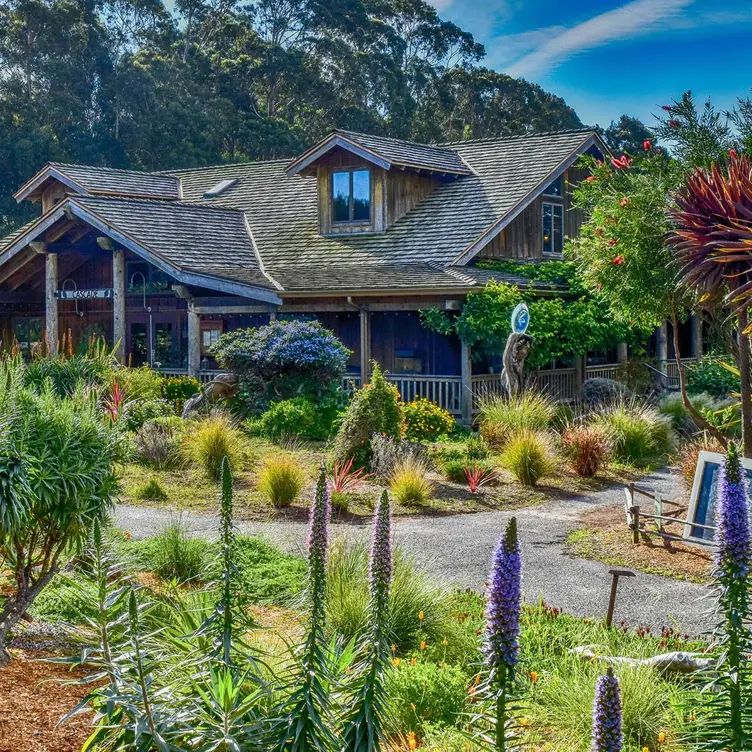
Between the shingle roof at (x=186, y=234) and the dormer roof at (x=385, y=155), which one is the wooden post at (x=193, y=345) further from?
the dormer roof at (x=385, y=155)

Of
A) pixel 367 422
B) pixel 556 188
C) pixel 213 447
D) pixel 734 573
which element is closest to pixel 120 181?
pixel 556 188

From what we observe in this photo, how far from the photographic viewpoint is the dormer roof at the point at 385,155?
25.2 m

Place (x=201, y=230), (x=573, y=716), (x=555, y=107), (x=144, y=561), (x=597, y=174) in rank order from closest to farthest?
(x=573, y=716)
(x=144, y=561)
(x=597, y=174)
(x=201, y=230)
(x=555, y=107)

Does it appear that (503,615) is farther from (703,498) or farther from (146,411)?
(146,411)

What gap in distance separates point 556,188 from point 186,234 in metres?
9.64

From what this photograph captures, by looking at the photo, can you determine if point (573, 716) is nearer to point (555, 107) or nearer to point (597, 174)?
point (597, 174)

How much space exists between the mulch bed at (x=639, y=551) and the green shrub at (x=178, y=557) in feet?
13.7

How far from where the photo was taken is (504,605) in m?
3.11

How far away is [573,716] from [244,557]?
468 centimetres

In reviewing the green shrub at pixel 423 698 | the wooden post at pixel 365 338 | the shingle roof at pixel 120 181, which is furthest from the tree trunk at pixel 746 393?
the shingle roof at pixel 120 181

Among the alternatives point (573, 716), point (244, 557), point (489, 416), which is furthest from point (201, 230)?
point (573, 716)

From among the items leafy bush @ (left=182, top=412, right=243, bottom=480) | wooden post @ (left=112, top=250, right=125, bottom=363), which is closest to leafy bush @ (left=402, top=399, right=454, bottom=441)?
leafy bush @ (left=182, top=412, right=243, bottom=480)

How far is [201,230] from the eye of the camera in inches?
1047

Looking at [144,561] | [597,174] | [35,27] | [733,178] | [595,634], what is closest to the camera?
[595,634]
